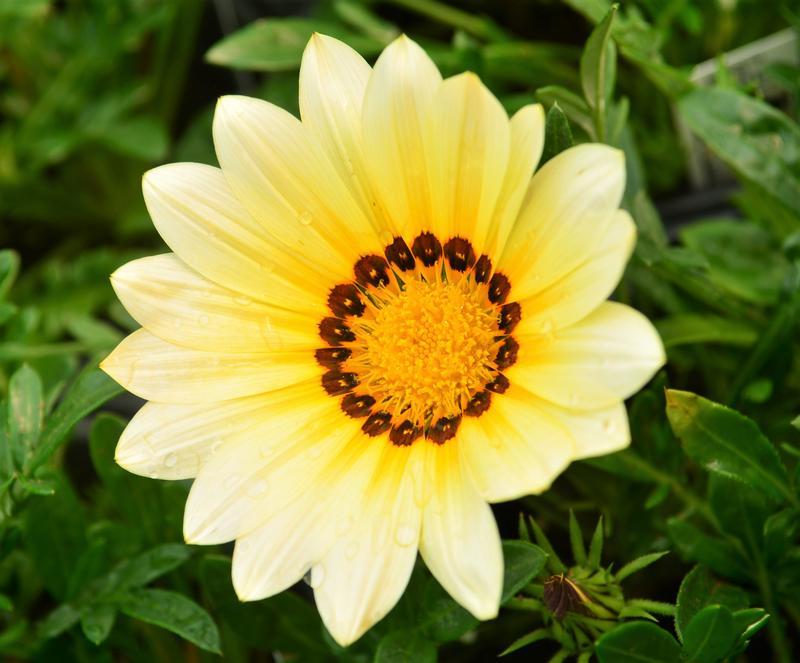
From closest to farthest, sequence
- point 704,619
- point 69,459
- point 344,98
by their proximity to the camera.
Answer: point 704,619, point 344,98, point 69,459

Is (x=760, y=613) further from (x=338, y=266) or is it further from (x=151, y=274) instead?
(x=151, y=274)

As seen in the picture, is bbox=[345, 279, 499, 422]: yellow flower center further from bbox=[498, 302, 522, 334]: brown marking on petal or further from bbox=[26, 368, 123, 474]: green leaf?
bbox=[26, 368, 123, 474]: green leaf

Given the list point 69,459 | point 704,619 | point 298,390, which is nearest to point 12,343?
point 69,459

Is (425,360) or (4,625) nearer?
(425,360)

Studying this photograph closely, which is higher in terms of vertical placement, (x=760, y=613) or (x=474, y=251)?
(x=474, y=251)

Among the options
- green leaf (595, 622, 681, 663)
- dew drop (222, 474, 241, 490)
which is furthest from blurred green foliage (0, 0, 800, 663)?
dew drop (222, 474, 241, 490)

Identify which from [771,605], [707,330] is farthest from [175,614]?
[707,330]
